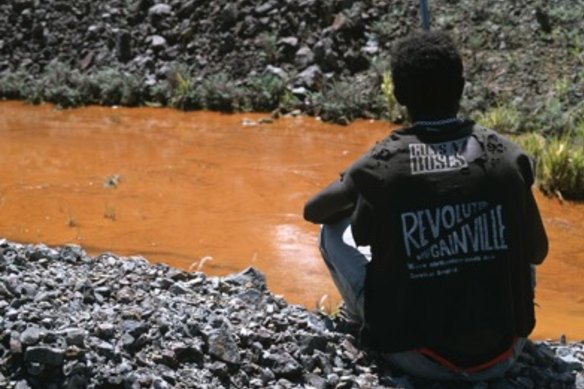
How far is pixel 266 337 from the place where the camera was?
4.08 metres

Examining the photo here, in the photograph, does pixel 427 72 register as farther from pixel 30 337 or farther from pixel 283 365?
pixel 30 337

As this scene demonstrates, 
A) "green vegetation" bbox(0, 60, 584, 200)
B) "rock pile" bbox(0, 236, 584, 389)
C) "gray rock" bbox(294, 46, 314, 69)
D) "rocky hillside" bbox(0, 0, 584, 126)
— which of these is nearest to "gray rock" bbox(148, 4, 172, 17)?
"rocky hillside" bbox(0, 0, 584, 126)

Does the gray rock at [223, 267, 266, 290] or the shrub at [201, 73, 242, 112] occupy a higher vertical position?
the gray rock at [223, 267, 266, 290]

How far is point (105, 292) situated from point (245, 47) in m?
8.17

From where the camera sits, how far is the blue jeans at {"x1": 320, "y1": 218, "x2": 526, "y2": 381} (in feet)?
12.6

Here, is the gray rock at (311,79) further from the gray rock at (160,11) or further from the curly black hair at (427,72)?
the curly black hair at (427,72)

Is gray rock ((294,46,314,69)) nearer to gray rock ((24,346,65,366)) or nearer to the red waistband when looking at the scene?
the red waistband

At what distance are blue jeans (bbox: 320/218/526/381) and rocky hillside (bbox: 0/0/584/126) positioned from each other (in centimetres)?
566

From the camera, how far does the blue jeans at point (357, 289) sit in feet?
12.6

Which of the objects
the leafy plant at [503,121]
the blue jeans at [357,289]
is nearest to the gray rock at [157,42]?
the leafy plant at [503,121]

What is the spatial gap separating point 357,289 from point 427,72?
33.5 inches

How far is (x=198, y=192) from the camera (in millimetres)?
8234

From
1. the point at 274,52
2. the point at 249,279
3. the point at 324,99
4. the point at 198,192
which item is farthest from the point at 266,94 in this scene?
the point at 249,279

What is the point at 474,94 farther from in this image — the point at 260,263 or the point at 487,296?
the point at 487,296
